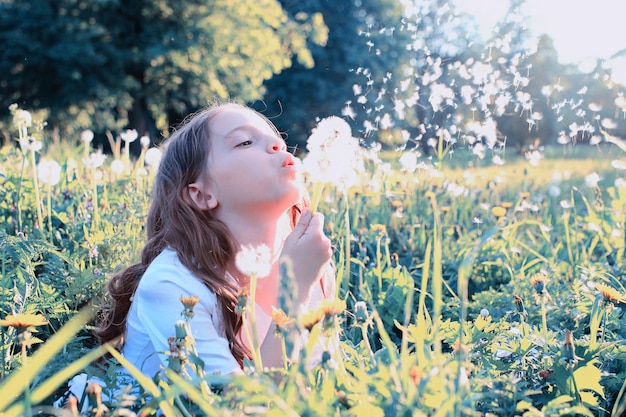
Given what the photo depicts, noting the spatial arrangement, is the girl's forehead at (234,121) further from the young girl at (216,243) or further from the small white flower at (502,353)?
the small white flower at (502,353)

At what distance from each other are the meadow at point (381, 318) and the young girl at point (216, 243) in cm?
10

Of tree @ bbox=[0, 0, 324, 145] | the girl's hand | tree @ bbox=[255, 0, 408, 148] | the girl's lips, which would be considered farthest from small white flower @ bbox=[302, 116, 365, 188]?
tree @ bbox=[255, 0, 408, 148]

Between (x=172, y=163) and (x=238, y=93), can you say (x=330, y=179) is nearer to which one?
(x=172, y=163)

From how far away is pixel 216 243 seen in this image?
1.77 metres

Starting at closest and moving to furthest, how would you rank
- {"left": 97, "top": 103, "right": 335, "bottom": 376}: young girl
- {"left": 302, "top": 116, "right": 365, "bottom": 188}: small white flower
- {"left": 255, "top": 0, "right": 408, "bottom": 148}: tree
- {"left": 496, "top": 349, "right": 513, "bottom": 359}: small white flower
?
{"left": 302, "top": 116, "right": 365, "bottom": 188}: small white flower < {"left": 496, "top": 349, "right": 513, "bottom": 359}: small white flower < {"left": 97, "top": 103, "right": 335, "bottom": 376}: young girl < {"left": 255, "top": 0, "right": 408, "bottom": 148}: tree

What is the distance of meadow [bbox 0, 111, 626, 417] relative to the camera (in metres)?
0.86

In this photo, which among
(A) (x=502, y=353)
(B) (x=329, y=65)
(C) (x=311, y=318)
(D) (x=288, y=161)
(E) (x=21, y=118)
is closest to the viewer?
(C) (x=311, y=318)

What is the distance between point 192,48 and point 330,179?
40.8 ft

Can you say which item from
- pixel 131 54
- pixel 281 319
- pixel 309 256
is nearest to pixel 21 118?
pixel 309 256

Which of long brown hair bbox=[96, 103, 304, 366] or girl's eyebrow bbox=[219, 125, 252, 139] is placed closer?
long brown hair bbox=[96, 103, 304, 366]

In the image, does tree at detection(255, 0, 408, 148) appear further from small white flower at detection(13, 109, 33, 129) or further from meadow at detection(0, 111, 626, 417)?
small white flower at detection(13, 109, 33, 129)

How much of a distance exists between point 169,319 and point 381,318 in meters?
0.85

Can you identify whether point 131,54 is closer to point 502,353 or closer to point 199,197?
point 199,197

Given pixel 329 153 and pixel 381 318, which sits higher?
pixel 329 153
